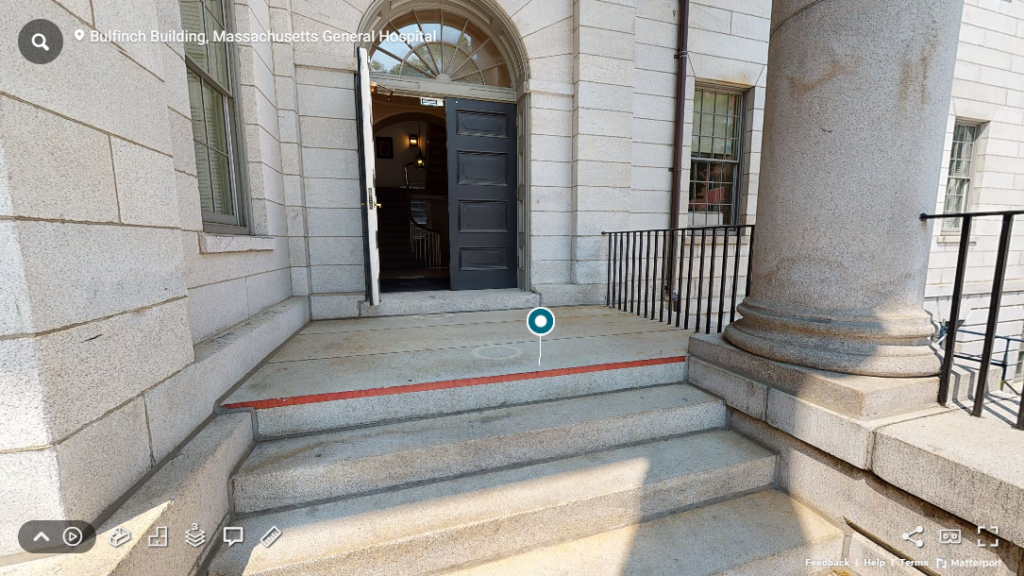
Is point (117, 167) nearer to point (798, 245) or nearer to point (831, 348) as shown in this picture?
point (798, 245)

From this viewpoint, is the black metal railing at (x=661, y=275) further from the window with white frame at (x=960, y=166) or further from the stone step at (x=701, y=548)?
the window with white frame at (x=960, y=166)

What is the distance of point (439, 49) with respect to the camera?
4793mm

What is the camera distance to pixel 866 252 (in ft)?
6.70

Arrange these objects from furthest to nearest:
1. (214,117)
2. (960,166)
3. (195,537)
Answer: (960,166) → (214,117) → (195,537)

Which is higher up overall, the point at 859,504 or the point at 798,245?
the point at 798,245

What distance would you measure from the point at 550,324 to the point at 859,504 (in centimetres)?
183

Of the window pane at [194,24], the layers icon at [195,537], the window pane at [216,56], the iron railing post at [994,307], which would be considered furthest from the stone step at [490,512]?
the window pane at [216,56]

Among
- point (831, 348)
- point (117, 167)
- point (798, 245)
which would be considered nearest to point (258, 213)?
point (117, 167)

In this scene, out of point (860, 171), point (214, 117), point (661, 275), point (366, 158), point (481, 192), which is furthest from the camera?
point (481, 192)

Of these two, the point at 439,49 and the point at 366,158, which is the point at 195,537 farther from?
the point at 439,49

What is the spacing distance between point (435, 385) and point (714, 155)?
552cm

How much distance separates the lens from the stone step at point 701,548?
168cm

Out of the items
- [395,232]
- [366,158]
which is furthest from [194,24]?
[395,232]

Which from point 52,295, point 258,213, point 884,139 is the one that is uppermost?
point 884,139
